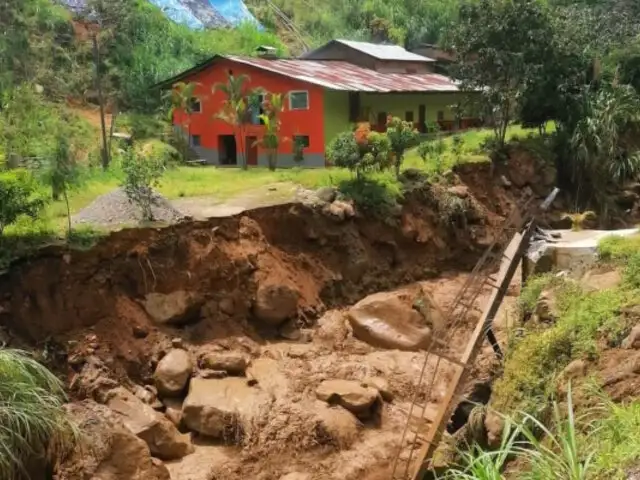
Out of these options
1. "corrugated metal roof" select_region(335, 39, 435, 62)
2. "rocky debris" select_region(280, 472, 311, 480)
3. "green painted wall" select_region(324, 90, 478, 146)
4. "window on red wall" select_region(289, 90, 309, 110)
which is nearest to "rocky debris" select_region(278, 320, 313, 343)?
"rocky debris" select_region(280, 472, 311, 480)

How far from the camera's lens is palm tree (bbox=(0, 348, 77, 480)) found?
360 inches

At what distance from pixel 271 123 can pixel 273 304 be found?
37.0 ft

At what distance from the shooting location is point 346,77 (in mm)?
28219

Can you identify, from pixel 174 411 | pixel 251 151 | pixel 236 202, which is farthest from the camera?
pixel 251 151

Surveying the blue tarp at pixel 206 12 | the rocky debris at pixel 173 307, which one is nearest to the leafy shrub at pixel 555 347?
the rocky debris at pixel 173 307

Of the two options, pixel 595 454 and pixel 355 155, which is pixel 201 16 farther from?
pixel 595 454

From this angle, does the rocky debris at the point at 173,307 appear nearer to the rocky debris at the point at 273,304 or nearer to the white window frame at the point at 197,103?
the rocky debris at the point at 273,304

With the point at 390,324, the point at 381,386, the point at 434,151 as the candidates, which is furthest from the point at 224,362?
the point at 434,151

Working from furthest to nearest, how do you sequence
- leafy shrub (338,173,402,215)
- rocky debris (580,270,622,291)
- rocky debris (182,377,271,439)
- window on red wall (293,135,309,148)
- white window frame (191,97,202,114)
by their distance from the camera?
white window frame (191,97,202,114) < window on red wall (293,135,309,148) < leafy shrub (338,173,402,215) < rocky debris (182,377,271,439) < rocky debris (580,270,622,291)

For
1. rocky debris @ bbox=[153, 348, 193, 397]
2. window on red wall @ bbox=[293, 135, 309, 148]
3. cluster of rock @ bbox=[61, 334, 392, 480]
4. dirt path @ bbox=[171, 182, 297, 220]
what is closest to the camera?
cluster of rock @ bbox=[61, 334, 392, 480]

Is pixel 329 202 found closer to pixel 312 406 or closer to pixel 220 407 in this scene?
pixel 312 406

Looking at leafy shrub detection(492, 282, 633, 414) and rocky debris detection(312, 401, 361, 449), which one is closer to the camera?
leafy shrub detection(492, 282, 633, 414)

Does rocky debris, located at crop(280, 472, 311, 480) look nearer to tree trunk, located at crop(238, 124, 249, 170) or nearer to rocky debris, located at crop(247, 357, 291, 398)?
rocky debris, located at crop(247, 357, 291, 398)

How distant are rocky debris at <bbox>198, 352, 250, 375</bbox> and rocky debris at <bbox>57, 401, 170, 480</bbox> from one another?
273 cm
